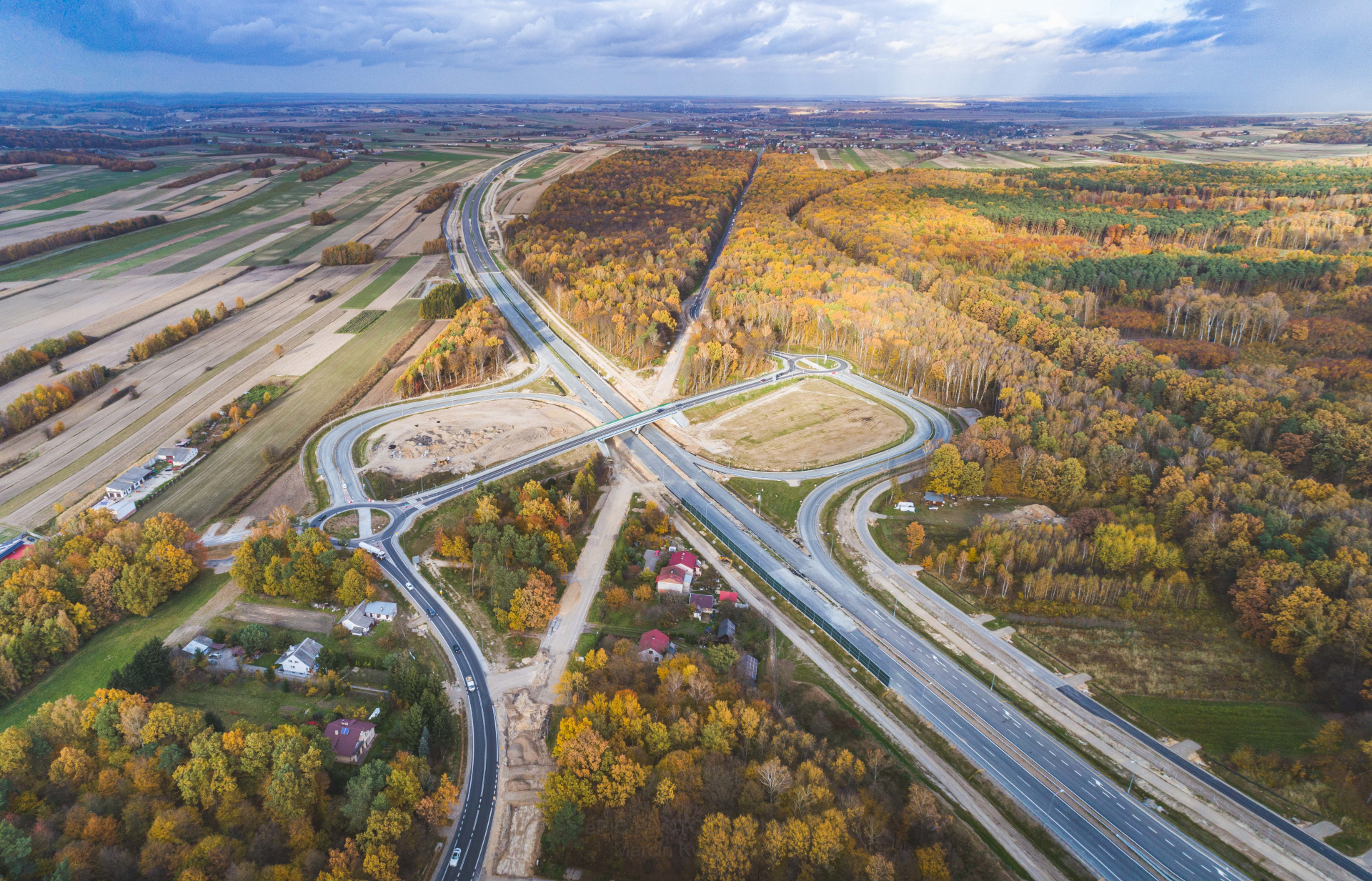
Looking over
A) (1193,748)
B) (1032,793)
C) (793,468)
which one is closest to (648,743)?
(1032,793)

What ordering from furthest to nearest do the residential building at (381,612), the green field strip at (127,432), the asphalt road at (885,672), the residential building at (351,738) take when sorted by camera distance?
the green field strip at (127,432) → the residential building at (381,612) → the residential building at (351,738) → the asphalt road at (885,672)

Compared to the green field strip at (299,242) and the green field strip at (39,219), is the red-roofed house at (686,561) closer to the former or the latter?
the green field strip at (299,242)

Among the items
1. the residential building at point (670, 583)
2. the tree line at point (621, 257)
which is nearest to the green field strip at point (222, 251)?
the tree line at point (621, 257)

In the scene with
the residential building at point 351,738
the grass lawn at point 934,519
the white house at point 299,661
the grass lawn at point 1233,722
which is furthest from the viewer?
the grass lawn at point 934,519

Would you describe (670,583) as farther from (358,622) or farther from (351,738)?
(351,738)

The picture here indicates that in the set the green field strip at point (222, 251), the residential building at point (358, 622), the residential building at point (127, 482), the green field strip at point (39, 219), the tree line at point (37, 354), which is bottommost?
the residential building at point (358, 622)

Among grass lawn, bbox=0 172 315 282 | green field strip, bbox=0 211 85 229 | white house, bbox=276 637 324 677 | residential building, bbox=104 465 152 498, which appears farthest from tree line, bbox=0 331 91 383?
green field strip, bbox=0 211 85 229

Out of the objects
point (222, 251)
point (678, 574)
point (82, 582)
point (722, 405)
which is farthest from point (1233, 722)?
point (222, 251)
